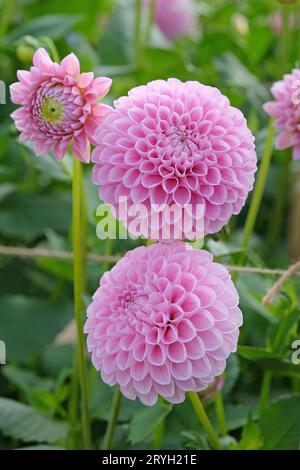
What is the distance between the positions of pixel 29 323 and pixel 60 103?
0.51 metres

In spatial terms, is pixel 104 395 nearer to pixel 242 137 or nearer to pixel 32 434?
pixel 32 434

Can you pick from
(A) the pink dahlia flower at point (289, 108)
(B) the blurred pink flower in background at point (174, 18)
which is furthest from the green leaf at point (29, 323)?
(B) the blurred pink flower in background at point (174, 18)

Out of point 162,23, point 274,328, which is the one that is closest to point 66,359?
point 274,328

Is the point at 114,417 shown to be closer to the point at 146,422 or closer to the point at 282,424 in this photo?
the point at 146,422

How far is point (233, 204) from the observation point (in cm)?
59

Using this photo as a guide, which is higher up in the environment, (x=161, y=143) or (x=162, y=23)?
(x=162, y=23)

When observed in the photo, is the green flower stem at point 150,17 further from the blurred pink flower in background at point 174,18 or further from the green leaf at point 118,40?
the blurred pink flower in background at point 174,18

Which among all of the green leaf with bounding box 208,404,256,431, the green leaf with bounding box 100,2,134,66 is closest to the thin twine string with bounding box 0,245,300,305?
the green leaf with bounding box 208,404,256,431

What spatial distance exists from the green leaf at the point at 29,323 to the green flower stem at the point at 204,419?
365 millimetres

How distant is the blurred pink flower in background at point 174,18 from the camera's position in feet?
5.51

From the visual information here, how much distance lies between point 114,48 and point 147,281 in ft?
2.69

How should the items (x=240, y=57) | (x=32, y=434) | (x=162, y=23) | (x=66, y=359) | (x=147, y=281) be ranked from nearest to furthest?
1. (x=147, y=281)
2. (x=32, y=434)
3. (x=66, y=359)
4. (x=240, y=57)
5. (x=162, y=23)

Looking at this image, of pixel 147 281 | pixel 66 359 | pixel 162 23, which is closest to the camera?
pixel 147 281

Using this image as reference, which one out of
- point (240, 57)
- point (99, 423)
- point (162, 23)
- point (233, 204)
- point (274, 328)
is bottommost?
point (99, 423)
